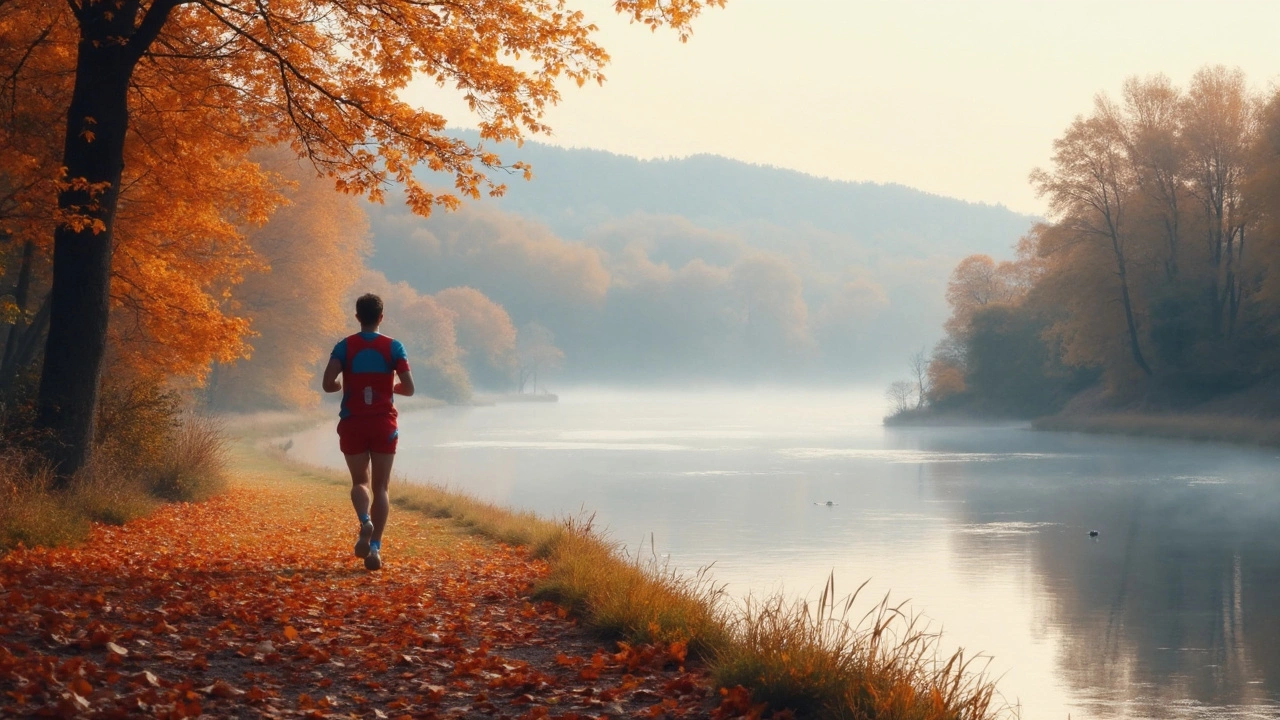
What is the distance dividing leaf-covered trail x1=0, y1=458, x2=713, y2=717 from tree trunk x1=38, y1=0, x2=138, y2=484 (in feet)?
6.59

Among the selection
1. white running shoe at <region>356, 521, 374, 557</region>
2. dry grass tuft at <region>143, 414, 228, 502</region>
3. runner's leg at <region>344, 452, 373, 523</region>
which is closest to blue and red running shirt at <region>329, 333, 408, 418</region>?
runner's leg at <region>344, 452, 373, 523</region>

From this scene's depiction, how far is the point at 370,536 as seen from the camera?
8.70 meters

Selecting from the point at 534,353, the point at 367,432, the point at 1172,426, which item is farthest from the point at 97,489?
the point at 534,353

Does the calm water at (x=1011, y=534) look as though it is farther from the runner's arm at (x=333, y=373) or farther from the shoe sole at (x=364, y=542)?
the runner's arm at (x=333, y=373)

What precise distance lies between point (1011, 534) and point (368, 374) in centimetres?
1390

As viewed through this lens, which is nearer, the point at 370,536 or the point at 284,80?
the point at 370,536

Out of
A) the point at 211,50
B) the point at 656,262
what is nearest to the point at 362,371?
the point at 211,50

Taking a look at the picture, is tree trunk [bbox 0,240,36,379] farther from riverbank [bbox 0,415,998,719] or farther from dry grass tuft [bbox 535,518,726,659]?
dry grass tuft [bbox 535,518,726,659]

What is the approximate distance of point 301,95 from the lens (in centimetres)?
1094

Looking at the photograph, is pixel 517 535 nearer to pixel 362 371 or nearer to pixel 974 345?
pixel 362 371

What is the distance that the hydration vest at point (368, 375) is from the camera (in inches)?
316

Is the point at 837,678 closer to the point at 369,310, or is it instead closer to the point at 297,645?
the point at 297,645

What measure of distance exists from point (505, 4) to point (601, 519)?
39.8 feet

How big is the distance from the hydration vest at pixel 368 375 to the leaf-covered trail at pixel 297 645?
1217 millimetres
